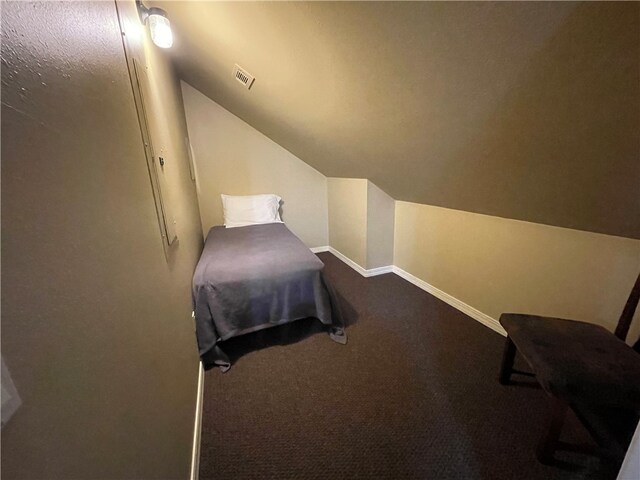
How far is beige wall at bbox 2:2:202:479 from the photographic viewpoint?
0.32 meters

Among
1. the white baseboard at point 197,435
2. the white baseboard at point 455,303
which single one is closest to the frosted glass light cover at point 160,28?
the white baseboard at point 197,435

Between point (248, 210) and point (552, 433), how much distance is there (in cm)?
295

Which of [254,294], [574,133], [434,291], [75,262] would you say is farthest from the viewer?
[434,291]

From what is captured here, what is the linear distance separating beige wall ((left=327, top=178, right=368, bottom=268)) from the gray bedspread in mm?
1030

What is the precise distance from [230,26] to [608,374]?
2.18 meters

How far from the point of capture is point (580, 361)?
1.01 m

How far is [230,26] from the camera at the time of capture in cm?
132

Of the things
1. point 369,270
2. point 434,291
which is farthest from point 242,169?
point 434,291

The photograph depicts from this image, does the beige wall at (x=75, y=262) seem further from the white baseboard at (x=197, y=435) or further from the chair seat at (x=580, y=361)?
the chair seat at (x=580, y=361)

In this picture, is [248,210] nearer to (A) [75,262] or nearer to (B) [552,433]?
(A) [75,262]

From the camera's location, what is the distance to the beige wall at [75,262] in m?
0.32

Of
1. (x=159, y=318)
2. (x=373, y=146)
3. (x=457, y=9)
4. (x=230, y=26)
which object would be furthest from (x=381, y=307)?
(x=230, y=26)

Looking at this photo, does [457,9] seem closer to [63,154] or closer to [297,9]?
[297,9]

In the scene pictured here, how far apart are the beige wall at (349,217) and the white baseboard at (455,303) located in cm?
48
